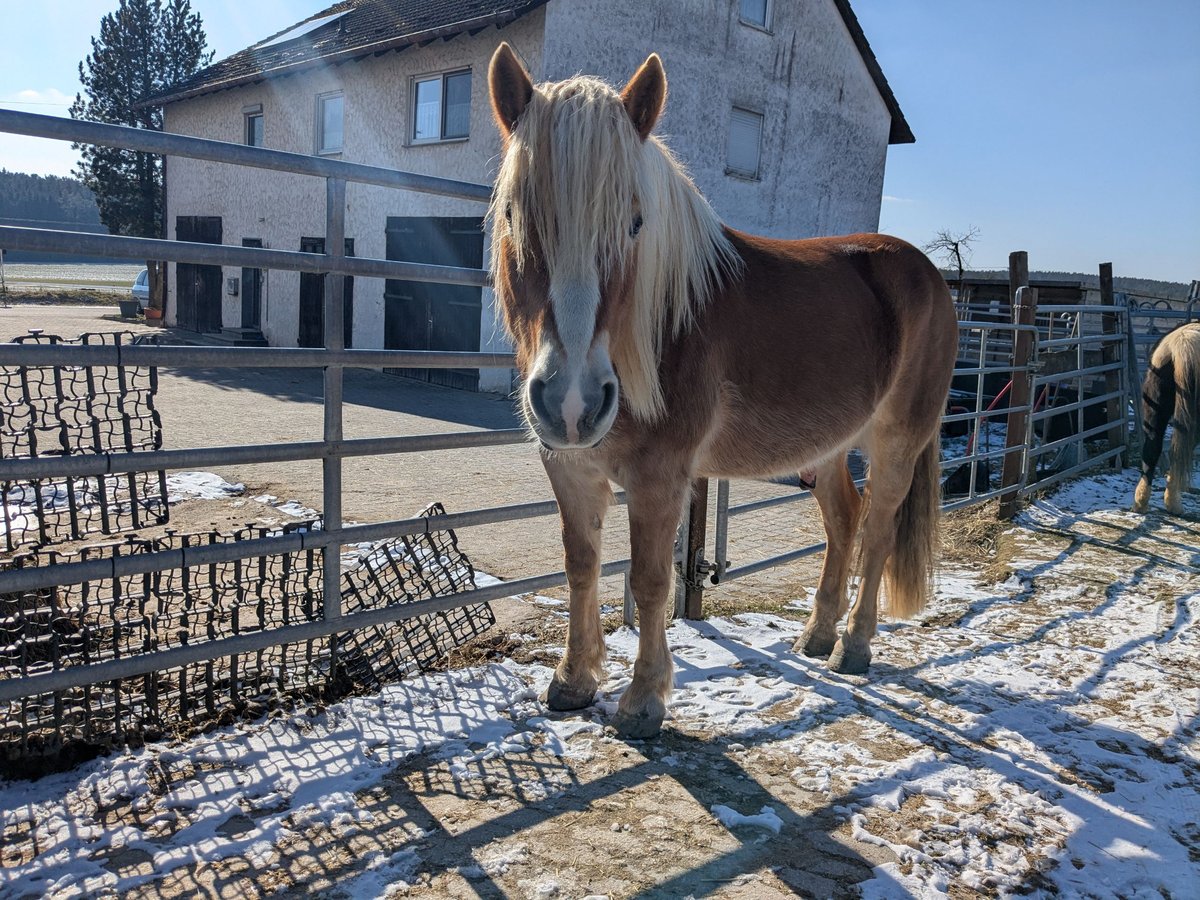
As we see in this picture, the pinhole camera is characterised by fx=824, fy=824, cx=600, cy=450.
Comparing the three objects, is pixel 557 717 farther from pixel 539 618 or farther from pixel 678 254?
pixel 678 254

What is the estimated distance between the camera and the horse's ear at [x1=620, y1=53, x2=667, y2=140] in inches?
101

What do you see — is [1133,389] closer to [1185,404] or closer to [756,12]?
[1185,404]

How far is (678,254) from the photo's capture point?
9.29ft

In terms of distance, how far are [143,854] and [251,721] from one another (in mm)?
754

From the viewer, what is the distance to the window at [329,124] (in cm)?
1733

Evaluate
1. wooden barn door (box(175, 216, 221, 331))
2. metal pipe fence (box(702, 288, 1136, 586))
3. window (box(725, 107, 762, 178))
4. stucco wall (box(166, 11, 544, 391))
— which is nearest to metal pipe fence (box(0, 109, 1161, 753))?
metal pipe fence (box(702, 288, 1136, 586))

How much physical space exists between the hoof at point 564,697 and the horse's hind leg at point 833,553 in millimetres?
1294

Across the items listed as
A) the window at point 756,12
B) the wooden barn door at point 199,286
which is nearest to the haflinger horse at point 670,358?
the window at point 756,12

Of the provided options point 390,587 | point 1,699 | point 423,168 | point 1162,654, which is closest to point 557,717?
point 390,587

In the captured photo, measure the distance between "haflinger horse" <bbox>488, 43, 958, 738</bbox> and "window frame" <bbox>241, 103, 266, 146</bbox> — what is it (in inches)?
739

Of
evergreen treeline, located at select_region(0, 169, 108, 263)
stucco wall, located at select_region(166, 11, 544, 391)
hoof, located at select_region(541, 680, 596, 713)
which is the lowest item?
hoof, located at select_region(541, 680, 596, 713)

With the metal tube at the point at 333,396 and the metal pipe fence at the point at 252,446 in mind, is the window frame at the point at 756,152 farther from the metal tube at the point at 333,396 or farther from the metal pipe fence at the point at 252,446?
the metal tube at the point at 333,396

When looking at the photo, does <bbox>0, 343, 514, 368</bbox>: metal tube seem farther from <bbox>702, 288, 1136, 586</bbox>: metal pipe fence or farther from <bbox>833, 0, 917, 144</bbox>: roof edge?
<bbox>833, 0, 917, 144</bbox>: roof edge

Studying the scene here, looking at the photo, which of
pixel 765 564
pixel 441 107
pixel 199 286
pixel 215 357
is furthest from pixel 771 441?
pixel 199 286
